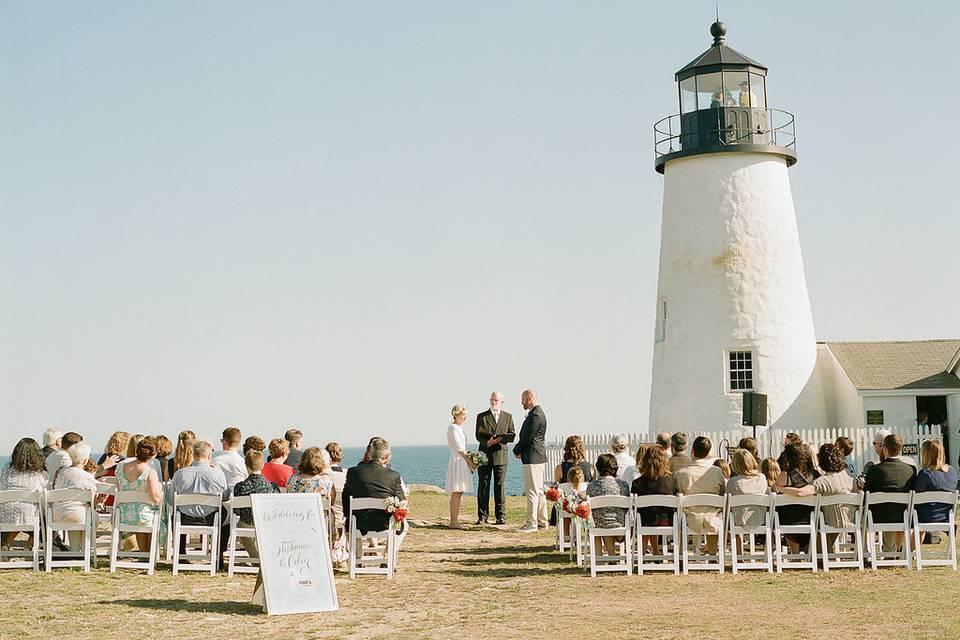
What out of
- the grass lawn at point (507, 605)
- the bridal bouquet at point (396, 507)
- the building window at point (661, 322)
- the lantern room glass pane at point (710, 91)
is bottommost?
the grass lawn at point (507, 605)

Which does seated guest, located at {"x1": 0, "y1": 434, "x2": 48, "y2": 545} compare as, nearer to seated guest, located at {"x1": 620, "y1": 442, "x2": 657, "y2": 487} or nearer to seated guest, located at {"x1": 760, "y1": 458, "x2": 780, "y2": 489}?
seated guest, located at {"x1": 620, "y1": 442, "x2": 657, "y2": 487}

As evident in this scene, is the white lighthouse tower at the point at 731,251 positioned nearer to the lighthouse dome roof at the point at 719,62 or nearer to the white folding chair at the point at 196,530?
the lighthouse dome roof at the point at 719,62

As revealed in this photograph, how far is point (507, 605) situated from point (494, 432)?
689 cm

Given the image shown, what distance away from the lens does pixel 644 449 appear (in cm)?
1220

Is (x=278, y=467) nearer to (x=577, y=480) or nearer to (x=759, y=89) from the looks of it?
(x=577, y=480)

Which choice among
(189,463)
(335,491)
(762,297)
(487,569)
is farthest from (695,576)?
(762,297)

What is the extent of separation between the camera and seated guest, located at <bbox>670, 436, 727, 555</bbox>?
38.7ft

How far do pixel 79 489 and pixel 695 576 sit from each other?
6.35 metres

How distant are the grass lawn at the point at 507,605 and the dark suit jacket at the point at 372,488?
0.58 m

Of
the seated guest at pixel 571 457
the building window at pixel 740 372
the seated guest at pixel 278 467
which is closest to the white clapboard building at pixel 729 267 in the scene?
the building window at pixel 740 372

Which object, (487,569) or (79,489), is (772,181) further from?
(79,489)

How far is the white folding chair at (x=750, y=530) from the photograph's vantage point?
11477 millimetres

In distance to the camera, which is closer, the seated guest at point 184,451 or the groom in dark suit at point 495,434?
the seated guest at point 184,451

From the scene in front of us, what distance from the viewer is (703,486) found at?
39.3ft
